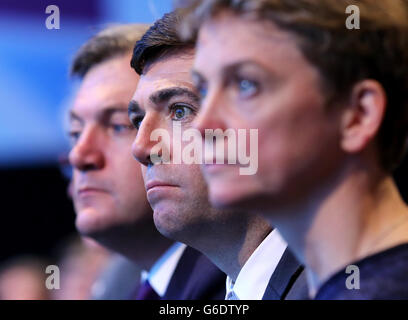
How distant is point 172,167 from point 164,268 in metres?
0.63

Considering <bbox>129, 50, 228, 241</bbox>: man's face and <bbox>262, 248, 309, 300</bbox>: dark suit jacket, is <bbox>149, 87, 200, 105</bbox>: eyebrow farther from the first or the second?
<bbox>262, 248, 309, 300</bbox>: dark suit jacket

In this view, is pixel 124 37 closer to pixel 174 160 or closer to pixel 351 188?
pixel 174 160

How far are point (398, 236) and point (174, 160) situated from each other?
0.48 m

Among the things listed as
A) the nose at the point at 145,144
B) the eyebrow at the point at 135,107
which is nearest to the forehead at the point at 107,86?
the eyebrow at the point at 135,107

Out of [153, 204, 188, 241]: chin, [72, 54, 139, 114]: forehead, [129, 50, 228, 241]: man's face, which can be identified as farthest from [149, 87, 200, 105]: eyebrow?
[72, 54, 139, 114]: forehead

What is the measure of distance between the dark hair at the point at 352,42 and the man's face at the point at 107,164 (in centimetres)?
83

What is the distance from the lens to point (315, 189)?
0.89 metres

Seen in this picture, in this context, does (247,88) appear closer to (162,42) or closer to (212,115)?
(212,115)

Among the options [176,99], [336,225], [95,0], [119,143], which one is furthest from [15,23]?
[336,225]

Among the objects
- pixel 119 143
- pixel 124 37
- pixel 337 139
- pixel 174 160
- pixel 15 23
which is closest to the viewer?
pixel 337 139

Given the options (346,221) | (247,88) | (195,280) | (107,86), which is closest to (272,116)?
(247,88)

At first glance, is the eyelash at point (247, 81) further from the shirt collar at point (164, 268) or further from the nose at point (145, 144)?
the shirt collar at point (164, 268)

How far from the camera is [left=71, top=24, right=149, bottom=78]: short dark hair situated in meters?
1.84

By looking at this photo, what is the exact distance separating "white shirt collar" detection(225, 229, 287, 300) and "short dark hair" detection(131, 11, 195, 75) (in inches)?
15.2
